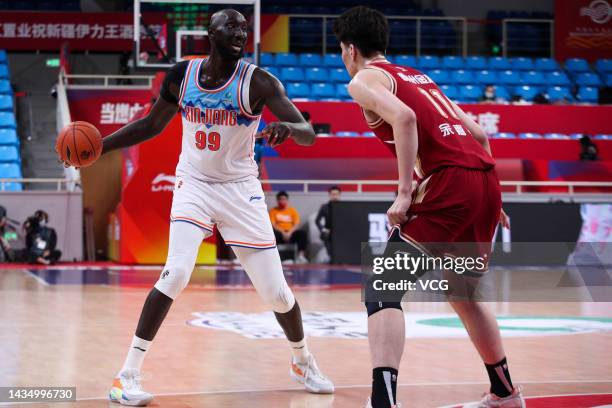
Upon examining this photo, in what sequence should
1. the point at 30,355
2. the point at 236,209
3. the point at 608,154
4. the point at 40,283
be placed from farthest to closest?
the point at 608,154, the point at 40,283, the point at 30,355, the point at 236,209

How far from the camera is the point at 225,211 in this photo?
522cm

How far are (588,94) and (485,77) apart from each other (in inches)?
101

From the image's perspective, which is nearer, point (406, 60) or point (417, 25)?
point (406, 60)

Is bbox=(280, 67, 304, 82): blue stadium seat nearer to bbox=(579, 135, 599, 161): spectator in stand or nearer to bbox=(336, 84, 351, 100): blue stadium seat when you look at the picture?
bbox=(336, 84, 351, 100): blue stadium seat

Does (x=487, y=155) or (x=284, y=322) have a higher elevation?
(x=487, y=155)

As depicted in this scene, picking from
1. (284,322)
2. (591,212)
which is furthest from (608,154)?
(284,322)

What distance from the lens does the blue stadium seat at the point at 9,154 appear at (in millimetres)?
18828

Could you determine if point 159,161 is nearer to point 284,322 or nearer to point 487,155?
point 284,322

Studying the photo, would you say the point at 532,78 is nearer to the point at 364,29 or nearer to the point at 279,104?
the point at 279,104

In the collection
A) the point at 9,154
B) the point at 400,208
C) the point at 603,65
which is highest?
the point at 603,65

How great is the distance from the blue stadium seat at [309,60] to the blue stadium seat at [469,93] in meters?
3.59

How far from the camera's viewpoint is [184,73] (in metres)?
5.32

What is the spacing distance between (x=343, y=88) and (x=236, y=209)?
54.6 ft

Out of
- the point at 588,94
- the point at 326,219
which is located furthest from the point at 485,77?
the point at 326,219
